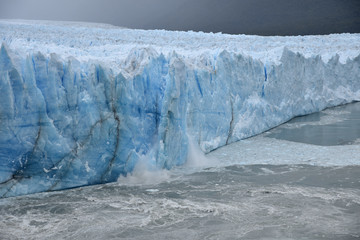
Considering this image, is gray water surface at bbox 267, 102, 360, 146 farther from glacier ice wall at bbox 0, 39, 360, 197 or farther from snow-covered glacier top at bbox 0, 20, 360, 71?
snow-covered glacier top at bbox 0, 20, 360, 71

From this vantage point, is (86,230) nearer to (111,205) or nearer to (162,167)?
(111,205)

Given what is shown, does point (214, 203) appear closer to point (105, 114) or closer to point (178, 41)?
point (105, 114)

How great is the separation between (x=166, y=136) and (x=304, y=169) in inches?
79.4

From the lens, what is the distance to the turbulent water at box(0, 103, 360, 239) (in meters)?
3.71

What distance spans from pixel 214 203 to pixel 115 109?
72.9 inches

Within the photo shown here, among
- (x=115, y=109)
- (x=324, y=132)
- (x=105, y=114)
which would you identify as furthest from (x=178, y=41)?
(x=105, y=114)

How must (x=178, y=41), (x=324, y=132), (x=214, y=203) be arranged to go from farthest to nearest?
(x=178, y=41) → (x=324, y=132) → (x=214, y=203)

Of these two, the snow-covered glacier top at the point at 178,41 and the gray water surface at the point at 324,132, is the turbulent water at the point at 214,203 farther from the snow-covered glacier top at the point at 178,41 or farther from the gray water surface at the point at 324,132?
the snow-covered glacier top at the point at 178,41

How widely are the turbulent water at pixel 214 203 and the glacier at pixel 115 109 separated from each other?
27 centimetres

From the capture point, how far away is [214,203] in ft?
14.5

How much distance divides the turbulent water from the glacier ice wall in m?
0.26

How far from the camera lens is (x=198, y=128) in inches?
259

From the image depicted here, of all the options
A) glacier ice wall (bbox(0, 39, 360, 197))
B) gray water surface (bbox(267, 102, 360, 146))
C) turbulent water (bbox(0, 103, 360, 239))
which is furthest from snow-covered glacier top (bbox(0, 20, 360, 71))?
turbulent water (bbox(0, 103, 360, 239))

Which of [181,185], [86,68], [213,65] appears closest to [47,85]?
[86,68]
